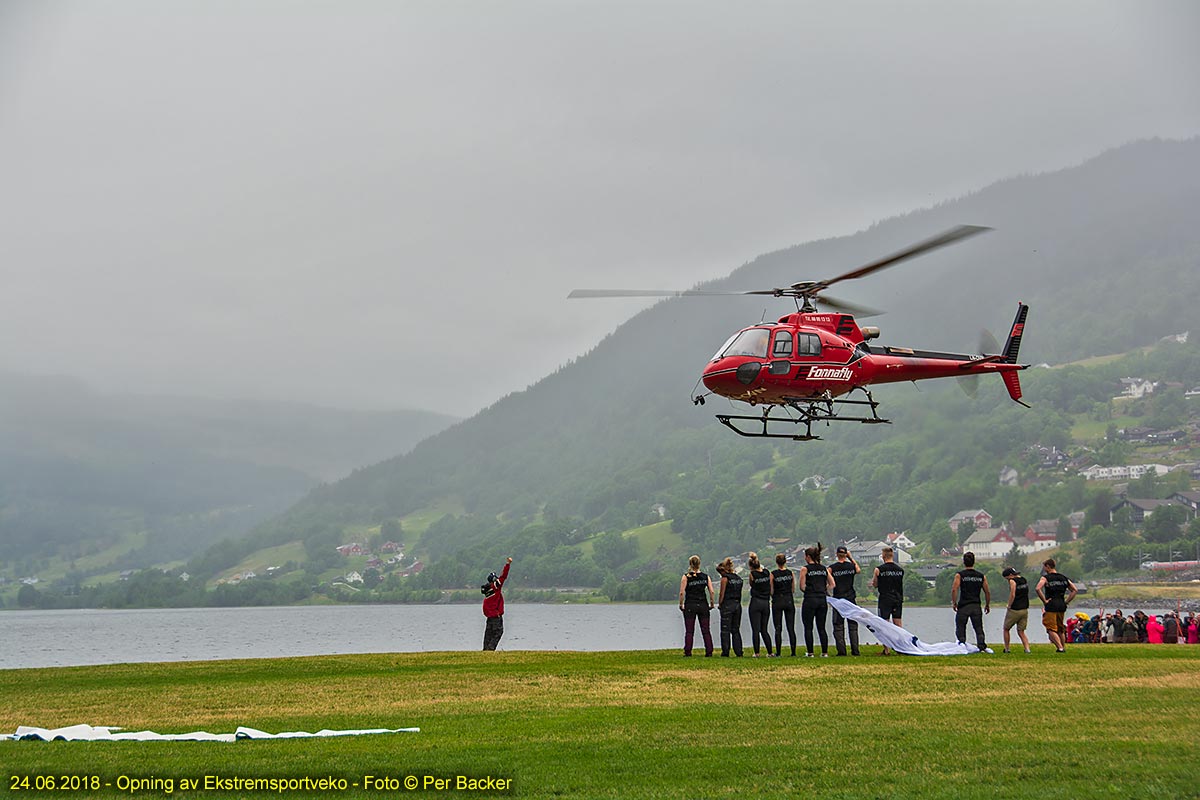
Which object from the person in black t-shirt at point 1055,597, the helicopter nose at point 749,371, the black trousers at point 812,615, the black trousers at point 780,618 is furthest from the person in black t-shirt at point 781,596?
the helicopter nose at point 749,371

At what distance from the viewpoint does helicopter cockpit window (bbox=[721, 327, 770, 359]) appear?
30.0 meters

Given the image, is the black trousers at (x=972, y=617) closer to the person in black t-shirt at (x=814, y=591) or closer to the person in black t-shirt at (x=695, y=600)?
the person in black t-shirt at (x=814, y=591)

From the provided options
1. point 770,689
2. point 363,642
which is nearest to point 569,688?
point 770,689

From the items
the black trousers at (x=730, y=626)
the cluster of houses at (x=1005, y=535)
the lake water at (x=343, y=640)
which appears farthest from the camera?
the cluster of houses at (x=1005, y=535)

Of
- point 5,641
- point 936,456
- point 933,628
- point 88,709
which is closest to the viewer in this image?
point 88,709

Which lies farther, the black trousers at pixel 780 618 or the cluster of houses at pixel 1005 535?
the cluster of houses at pixel 1005 535

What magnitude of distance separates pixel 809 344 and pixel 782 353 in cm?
85

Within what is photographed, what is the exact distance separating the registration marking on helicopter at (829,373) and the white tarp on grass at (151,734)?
18618 millimetres

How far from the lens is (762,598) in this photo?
78.0 feet

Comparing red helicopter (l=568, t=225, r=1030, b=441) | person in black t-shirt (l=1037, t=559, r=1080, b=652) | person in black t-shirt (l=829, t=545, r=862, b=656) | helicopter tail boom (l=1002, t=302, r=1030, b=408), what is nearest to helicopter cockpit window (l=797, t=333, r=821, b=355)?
red helicopter (l=568, t=225, r=1030, b=441)

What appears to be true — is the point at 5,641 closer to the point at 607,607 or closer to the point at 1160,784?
the point at 607,607

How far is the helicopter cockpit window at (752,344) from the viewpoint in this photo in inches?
1179

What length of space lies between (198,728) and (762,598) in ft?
40.3

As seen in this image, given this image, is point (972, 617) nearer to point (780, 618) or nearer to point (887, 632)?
point (887, 632)
